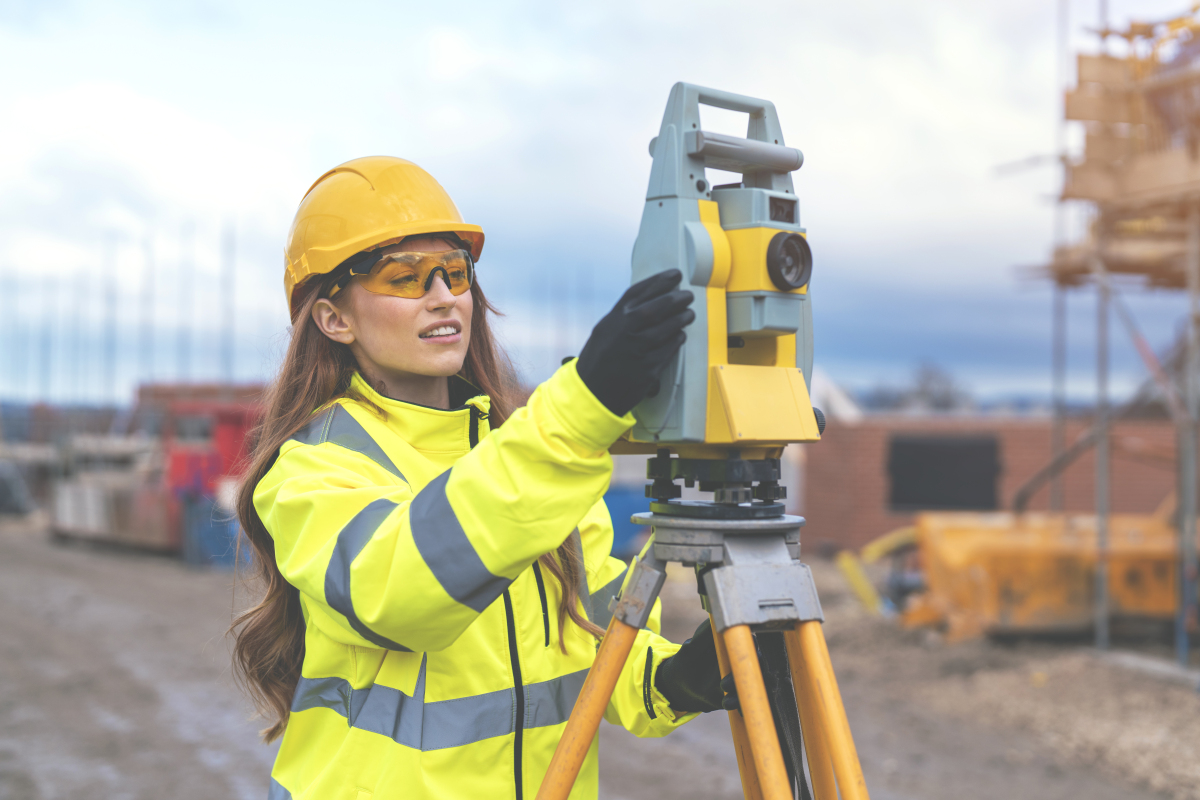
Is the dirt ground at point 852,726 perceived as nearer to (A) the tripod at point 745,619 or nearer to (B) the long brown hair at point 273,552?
(B) the long brown hair at point 273,552

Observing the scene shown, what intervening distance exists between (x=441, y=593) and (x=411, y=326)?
1.84ft

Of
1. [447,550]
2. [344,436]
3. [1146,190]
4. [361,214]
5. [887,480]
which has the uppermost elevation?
[1146,190]

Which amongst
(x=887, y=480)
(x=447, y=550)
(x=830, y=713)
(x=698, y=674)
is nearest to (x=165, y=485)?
(x=887, y=480)

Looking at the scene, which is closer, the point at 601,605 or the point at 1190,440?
the point at 601,605

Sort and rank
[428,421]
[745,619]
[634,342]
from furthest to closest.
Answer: [428,421], [745,619], [634,342]

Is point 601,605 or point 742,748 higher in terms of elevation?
point 601,605

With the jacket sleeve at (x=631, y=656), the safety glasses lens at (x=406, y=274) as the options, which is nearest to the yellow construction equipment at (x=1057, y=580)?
the jacket sleeve at (x=631, y=656)

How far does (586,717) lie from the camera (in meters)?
1.36

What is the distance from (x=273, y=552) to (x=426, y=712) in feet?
1.36

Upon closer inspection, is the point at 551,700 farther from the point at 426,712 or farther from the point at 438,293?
the point at 438,293

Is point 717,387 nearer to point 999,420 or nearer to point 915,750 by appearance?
point 915,750

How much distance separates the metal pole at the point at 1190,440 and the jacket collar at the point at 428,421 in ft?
20.0

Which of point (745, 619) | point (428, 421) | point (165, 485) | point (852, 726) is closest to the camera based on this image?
point (745, 619)

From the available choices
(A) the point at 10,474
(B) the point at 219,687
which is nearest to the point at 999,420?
(B) the point at 219,687
